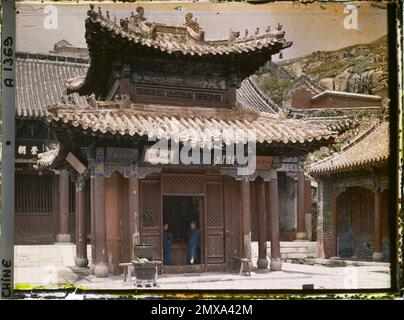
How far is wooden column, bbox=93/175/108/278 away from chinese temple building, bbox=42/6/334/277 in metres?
0.02

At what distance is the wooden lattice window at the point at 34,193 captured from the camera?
19141 millimetres

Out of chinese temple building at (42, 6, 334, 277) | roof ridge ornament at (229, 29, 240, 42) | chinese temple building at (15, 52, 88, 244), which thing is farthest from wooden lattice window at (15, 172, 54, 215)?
roof ridge ornament at (229, 29, 240, 42)

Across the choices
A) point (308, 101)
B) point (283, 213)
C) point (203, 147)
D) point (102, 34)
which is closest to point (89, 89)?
point (102, 34)

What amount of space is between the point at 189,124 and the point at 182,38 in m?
1.88

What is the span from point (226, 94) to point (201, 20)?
1.66 metres

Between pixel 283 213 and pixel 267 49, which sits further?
pixel 283 213

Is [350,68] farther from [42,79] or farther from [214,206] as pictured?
[42,79]

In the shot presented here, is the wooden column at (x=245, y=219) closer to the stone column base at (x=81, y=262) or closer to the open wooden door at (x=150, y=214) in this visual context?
the open wooden door at (x=150, y=214)

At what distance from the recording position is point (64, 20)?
10648mm

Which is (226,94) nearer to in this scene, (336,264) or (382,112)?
(382,112)

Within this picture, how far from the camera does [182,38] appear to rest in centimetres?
1237

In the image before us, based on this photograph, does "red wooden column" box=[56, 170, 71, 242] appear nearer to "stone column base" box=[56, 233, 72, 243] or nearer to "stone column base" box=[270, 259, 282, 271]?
"stone column base" box=[56, 233, 72, 243]

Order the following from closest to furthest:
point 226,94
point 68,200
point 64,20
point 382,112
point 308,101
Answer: point 64,20
point 226,94
point 382,112
point 308,101
point 68,200

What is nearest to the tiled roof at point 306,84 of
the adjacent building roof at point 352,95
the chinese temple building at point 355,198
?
the adjacent building roof at point 352,95
